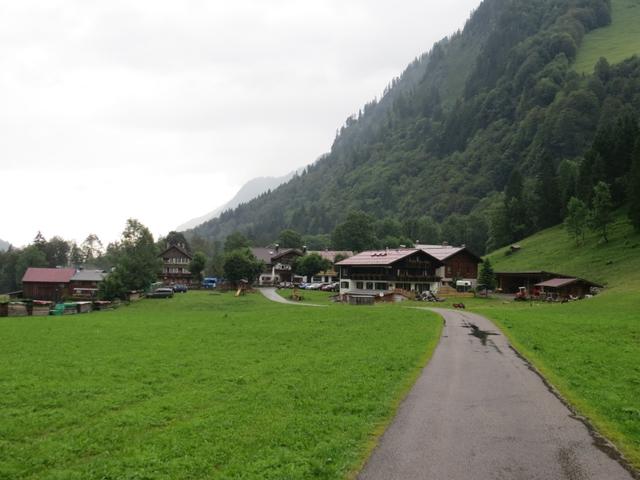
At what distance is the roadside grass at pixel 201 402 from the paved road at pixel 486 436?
89 centimetres

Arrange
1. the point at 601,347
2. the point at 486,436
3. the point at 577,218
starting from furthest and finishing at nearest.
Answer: the point at 577,218
the point at 601,347
the point at 486,436

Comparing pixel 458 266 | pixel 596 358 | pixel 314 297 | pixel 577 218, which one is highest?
pixel 577 218

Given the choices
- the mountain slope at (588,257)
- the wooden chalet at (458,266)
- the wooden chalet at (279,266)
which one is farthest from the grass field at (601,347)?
the wooden chalet at (279,266)

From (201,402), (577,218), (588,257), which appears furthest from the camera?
(577,218)

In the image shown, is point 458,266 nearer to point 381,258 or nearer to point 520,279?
point 520,279

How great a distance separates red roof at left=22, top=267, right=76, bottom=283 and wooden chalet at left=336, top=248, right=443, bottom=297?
60444 mm

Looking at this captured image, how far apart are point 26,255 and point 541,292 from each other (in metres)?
146

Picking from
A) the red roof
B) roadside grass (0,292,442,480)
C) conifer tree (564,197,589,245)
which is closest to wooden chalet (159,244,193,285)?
the red roof

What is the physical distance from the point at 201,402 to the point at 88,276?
10285 cm

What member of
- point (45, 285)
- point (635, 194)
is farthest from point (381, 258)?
point (45, 285)

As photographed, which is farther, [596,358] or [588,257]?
[588,257]

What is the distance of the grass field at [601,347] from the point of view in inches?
610

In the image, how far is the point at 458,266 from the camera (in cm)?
10025

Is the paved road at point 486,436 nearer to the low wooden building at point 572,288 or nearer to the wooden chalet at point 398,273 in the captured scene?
the low wooden building at point 572,288
